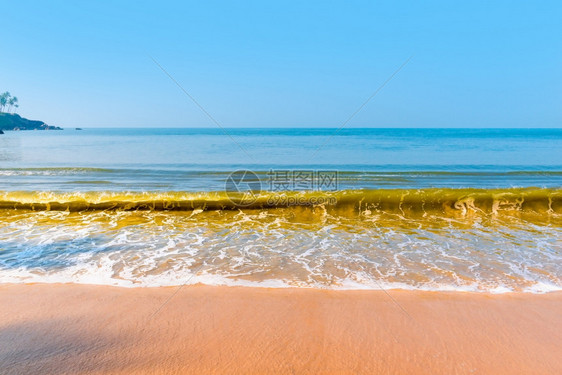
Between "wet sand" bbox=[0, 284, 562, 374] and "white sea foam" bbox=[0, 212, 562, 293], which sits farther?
"white sea foam" bbox=[0, 212, 562, 293]

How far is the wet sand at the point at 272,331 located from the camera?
2490 millimetres

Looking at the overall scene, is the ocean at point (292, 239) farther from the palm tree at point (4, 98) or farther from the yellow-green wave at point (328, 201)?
the palm tree at point (4, 98)

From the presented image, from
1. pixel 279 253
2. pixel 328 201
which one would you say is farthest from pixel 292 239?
pixel 328 201

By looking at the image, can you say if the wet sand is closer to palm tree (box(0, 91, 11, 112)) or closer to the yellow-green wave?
the yellow-green wave

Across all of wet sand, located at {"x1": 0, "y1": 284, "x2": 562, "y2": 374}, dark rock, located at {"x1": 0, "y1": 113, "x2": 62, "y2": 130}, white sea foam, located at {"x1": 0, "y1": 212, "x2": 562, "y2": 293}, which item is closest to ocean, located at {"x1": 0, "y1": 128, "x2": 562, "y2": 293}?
white sea foam, located at {"x1": 0, "y1": 212, "x2": 562, "y2": 293}

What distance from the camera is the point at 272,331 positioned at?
2.94 metres

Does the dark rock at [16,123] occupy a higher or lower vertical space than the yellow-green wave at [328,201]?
higher

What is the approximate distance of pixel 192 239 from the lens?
5.71 meters

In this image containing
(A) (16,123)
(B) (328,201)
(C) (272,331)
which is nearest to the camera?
(C) (272,331)

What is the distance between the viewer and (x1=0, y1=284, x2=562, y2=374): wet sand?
2.49 m

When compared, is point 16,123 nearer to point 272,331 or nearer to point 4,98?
point 4,98

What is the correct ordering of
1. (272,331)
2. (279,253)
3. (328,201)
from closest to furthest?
(272,331), (279,253), (328,201)

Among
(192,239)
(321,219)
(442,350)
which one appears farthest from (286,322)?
(321,219)

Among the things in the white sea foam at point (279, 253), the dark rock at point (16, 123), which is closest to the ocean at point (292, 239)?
the white sea foam at point (279, 253)
